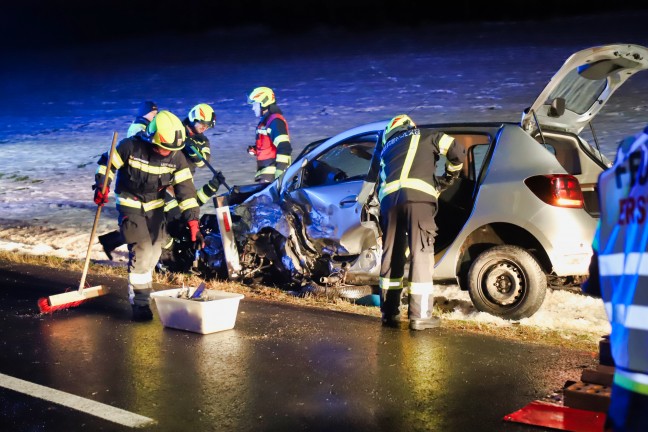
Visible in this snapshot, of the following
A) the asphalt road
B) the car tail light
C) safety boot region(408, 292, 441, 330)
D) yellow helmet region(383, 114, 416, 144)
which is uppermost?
yellow helmet region(383, 114, 416, 144)

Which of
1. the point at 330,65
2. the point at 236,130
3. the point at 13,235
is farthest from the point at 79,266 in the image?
the point at 330,65

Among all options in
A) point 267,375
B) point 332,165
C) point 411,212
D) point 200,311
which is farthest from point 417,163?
point 267,375

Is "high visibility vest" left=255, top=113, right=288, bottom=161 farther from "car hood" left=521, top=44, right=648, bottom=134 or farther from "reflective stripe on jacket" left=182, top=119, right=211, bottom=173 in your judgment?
"car hood" left=521, top=44, right=648, bottom=134

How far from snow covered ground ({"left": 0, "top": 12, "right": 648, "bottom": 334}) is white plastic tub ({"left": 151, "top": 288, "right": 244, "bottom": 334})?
2042 millimetres

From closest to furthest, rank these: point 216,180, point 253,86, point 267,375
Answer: point 267,375 < point 216,180 < point 253,86

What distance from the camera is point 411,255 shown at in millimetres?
6949

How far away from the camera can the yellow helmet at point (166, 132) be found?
24.2 feet

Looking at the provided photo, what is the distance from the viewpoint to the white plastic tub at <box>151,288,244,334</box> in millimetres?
6774

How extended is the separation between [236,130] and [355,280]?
12.5 meters

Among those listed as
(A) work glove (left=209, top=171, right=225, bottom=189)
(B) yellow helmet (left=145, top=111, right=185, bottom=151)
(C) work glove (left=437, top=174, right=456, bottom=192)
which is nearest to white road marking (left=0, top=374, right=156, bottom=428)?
(B) yellow helmet (left=145, top=111, right=185, bottom=151)

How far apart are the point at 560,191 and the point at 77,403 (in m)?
3.95

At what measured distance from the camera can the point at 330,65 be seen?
27766 millimetres

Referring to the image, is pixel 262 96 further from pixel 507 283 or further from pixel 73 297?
pixel 507 283

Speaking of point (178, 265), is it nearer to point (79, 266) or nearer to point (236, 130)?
point (79, 266)
